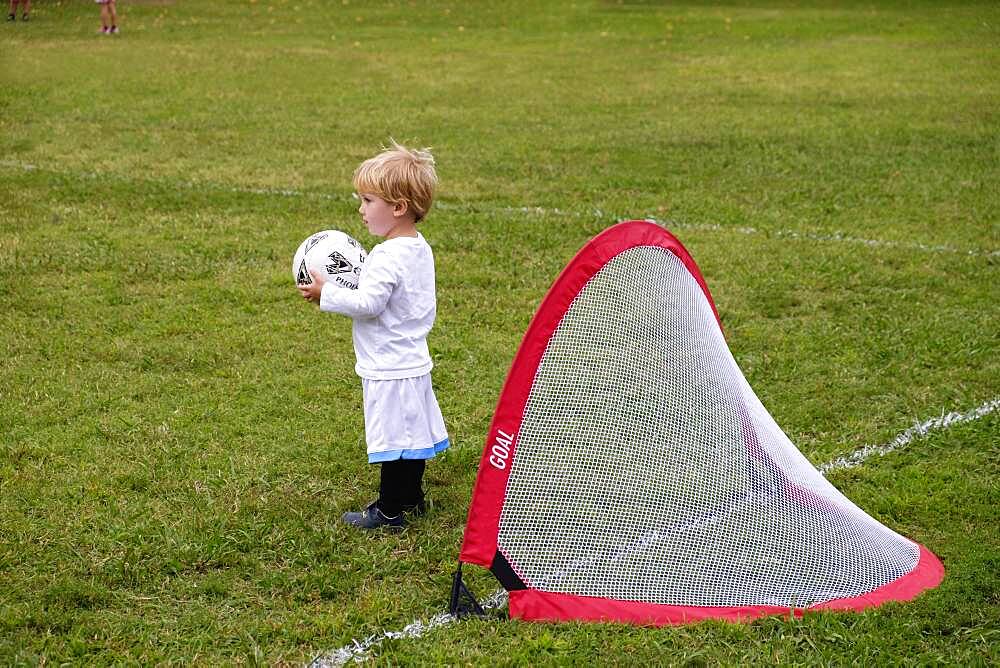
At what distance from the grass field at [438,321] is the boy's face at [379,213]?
1.20 metres

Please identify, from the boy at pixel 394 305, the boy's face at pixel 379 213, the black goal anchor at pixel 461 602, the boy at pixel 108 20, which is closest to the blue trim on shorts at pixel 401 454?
the boy at pixel 394 305

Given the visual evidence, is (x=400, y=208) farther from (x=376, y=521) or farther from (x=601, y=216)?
(x=601, y=216)

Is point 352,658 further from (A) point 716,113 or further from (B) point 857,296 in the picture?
(A) point 716,113

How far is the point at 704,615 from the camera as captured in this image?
404 cm

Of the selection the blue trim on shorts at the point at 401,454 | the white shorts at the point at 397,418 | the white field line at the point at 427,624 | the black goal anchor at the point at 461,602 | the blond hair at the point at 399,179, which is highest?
the blond hair at the point at 399,179

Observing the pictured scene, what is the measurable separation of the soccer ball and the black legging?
2.36 ft

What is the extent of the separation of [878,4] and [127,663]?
1041 inches

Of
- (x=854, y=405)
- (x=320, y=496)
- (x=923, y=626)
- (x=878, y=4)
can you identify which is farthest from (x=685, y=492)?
(x=878, y=4)

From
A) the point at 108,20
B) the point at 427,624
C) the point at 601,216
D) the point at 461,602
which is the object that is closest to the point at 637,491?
the point at 461,602

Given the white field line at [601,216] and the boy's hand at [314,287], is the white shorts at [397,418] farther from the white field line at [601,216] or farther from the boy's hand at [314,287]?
the white field line at [601,216]

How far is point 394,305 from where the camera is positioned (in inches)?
176

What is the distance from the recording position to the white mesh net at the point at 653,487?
13.1 feet

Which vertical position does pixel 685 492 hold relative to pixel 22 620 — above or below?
above

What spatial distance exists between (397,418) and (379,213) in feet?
2.56
